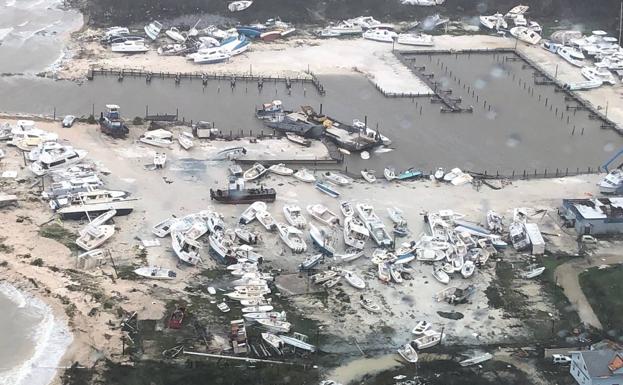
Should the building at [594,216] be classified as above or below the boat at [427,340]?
above

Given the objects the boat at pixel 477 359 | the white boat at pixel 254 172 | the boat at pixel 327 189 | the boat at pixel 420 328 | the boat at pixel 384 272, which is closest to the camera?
the boat at pixel 477 359

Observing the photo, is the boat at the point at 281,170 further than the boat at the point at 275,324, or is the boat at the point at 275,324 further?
the boat at the point at 281,170

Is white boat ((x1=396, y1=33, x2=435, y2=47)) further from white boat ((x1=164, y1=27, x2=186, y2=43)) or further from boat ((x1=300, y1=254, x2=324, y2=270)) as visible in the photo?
boat ((x1=300, y1=254, x2=324, y2=270))

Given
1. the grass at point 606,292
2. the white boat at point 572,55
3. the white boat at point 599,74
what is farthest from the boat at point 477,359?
the white boat at point 572,55

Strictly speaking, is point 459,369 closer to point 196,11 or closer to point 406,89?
point 406,89

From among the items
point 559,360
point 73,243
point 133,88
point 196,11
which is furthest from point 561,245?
point 196,11

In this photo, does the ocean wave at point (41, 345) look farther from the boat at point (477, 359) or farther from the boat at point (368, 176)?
the boat at point (368, 176)
